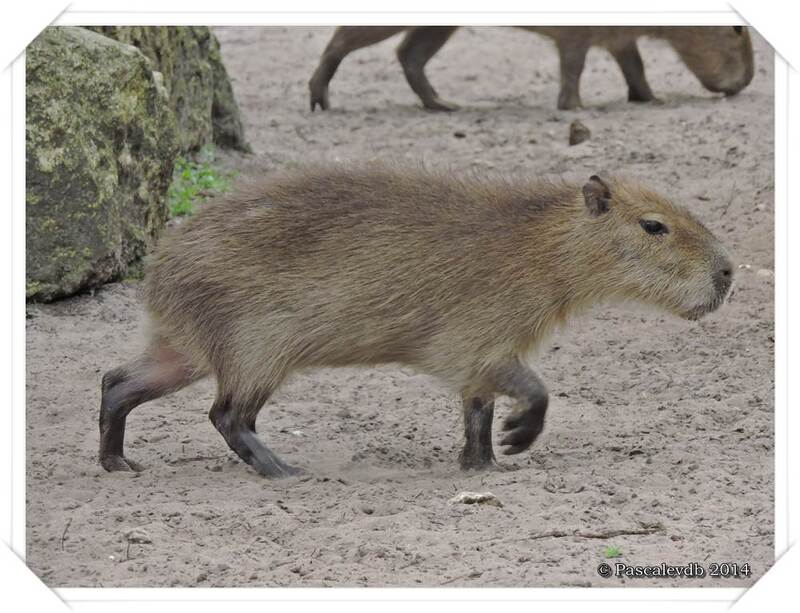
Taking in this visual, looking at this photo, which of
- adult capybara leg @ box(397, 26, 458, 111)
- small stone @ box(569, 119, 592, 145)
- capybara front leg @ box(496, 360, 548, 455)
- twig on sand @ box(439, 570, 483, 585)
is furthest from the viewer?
adult capybara leg @ box(397, 26, 458, 111)

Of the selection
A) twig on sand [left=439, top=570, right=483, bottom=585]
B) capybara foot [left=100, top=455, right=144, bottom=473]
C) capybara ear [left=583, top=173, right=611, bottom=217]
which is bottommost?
capybara foot [left=100, top=455, right=144, bottom=473]

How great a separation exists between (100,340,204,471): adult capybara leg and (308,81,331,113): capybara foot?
5.64 m

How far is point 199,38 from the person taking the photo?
29.4 ft

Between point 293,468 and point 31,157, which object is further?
point 31,157

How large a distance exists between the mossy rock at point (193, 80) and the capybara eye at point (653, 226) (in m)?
3.75

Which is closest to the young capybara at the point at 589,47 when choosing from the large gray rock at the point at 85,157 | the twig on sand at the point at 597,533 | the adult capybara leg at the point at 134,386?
the large gray rock at the point at 85,157

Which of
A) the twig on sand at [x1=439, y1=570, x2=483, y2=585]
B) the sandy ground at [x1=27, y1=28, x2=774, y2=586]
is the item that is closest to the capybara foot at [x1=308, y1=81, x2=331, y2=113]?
the sandy ground at [x1=27, y1=28, x2=774, y2=586]

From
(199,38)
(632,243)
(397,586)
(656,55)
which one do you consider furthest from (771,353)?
(656,55)

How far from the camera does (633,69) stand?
34.0 feet

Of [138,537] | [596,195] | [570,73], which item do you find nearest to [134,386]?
[138,537]

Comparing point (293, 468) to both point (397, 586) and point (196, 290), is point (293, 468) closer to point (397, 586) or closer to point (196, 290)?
point (196, 290)

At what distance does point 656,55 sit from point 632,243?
26.0 feet

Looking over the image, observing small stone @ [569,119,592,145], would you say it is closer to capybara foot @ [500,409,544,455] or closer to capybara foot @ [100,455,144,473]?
capybara foot @ [500,409,544,455]

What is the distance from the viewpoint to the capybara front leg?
494cm
